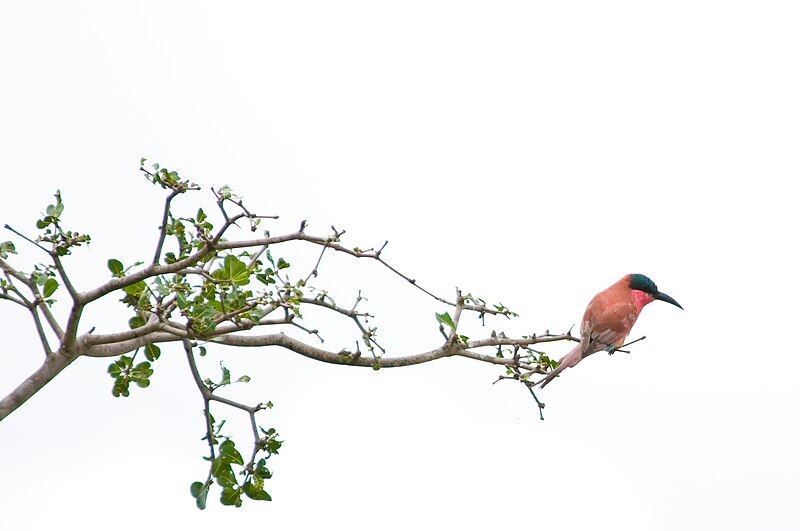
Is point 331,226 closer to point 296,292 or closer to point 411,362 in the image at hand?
point 296,292

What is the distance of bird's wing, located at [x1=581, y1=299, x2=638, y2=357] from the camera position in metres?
5.34

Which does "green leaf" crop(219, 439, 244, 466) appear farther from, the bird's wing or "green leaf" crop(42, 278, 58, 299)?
the bird's wing

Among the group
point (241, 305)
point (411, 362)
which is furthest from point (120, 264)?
point (411, 362)

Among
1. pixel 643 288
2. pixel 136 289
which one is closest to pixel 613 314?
pixel 643 288

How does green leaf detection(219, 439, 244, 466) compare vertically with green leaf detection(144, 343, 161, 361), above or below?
below

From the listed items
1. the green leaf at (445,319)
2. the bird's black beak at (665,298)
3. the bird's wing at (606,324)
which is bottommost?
the green leaf at (445,319)

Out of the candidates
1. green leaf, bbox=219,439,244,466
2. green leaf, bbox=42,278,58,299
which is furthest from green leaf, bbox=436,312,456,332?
green leaf, bbox=42,278,58,299

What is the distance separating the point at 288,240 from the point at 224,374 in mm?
867

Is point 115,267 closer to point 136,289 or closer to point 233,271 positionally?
point 136,289

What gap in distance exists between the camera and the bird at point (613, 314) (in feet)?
17.2

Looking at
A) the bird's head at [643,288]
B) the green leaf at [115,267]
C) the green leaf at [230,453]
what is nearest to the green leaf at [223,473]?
the green leaf at [230,453]

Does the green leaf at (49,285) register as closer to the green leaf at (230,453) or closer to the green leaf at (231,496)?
the green leaf at (230,453)

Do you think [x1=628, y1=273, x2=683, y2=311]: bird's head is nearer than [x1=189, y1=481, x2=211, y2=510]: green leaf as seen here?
No

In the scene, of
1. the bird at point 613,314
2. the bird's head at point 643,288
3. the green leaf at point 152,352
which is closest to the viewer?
the green leaf at point 152,352
